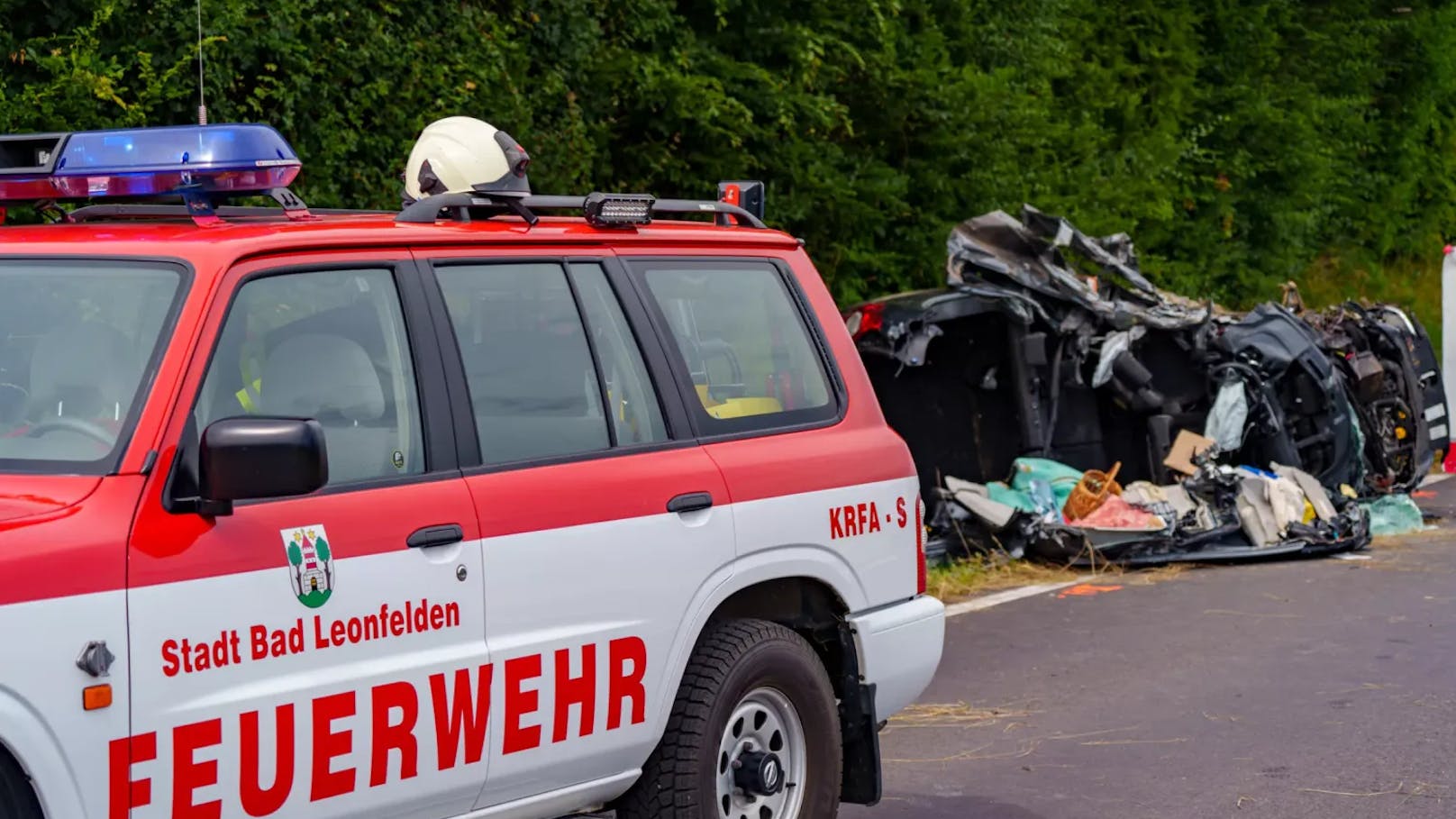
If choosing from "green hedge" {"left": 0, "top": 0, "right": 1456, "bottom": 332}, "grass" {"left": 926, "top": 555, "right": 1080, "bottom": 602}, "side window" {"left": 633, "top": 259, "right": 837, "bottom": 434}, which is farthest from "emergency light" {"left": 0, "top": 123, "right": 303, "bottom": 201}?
"grass" {"left": 926, "top": 555, "right": 1080, "bottom": 602}

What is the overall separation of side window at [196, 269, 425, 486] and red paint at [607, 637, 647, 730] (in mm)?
736

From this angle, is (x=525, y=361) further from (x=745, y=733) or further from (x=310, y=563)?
(x=745, y=733)

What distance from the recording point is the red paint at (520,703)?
4.59m

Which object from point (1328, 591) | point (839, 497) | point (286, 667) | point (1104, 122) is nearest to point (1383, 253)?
point (1104, 122)

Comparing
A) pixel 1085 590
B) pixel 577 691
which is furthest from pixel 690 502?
pixel 1085 590

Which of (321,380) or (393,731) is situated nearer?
(393,731)

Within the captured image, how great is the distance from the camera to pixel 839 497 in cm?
574

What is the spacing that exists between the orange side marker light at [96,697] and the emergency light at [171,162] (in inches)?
52.9

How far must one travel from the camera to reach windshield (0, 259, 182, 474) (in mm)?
3992

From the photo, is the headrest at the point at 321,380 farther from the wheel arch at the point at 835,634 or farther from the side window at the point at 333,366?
the wheel arch at the point at 835,634

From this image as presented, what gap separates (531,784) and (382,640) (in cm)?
64

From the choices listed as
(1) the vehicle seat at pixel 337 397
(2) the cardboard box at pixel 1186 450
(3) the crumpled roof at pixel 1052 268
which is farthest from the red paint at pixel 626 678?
(2) the cardboard box at pixel 1186 450

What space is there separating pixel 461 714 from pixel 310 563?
56cm

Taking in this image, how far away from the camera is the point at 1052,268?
12539mm
